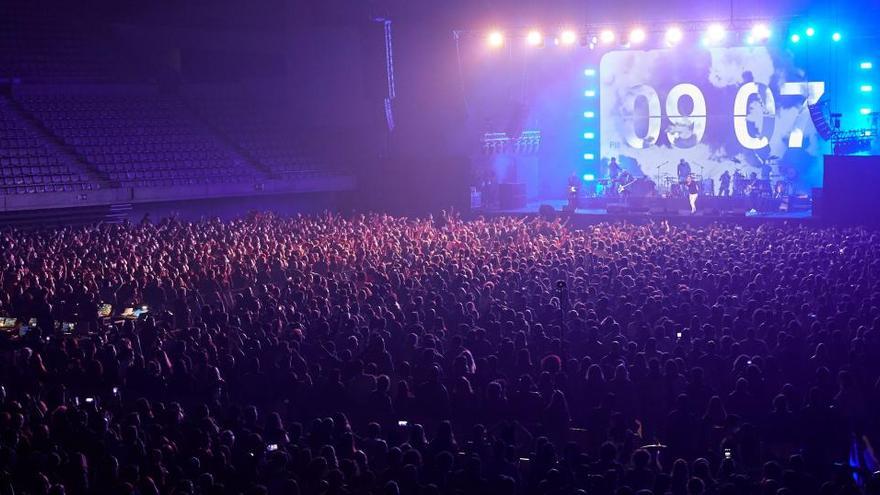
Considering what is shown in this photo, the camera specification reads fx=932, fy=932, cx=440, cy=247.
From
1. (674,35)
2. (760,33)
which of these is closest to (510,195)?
(674,35)

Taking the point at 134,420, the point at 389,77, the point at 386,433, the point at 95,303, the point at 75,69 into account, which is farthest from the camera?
the point at 75,69

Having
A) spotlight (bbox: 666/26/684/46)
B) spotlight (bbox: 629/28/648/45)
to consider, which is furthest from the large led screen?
spotlight (bbox: 629/28/648/45)

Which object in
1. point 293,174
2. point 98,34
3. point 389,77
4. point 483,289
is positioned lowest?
point 483,289

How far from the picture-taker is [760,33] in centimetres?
2856

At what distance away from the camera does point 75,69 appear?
31625mm

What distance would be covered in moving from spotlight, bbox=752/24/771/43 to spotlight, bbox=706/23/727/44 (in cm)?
91

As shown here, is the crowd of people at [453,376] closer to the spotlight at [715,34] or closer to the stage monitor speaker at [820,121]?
the stage monitor speaker at [820,121]

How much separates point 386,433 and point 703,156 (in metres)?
23.6

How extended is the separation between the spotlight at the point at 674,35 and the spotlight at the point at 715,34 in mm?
840

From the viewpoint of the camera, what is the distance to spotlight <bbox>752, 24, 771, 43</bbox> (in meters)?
27.1

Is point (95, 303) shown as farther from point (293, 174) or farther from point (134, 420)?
point (293, 174)

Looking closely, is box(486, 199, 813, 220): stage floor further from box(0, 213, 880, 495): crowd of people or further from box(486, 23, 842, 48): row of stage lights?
box(0, 213, 880, 495): crowd of people

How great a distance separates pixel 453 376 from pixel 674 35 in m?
20.5

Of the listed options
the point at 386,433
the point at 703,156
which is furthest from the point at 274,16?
the point at 386,433
